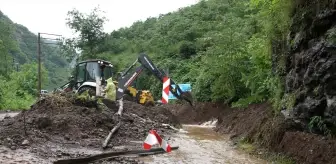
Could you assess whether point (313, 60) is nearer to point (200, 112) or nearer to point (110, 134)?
point (110, 134)

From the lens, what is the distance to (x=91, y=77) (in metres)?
19.0

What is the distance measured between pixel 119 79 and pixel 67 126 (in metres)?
6.00

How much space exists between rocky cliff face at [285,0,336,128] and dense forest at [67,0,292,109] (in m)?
0.67

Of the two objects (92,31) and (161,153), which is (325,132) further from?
(92,31)

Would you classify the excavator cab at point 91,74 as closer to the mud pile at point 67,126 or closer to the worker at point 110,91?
the worker at point 110,91

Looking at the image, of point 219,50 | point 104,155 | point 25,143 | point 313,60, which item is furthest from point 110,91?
point 313,60

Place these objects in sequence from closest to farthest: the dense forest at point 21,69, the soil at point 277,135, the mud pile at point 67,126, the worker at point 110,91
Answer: the soil at point 277,135 → the mud pile at point 67,126 → the worker at point 110,91 → the dense forest at point 21,69

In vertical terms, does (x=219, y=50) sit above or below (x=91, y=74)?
above

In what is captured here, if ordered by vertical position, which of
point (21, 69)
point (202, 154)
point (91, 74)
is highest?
point (21, 69)

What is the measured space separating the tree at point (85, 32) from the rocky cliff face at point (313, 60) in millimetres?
41808

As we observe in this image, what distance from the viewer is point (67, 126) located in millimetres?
10836

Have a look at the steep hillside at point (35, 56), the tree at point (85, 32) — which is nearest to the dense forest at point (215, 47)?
the tree at point (85, 32)

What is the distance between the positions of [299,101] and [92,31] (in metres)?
43.7

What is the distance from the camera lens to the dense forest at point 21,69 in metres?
32.3
